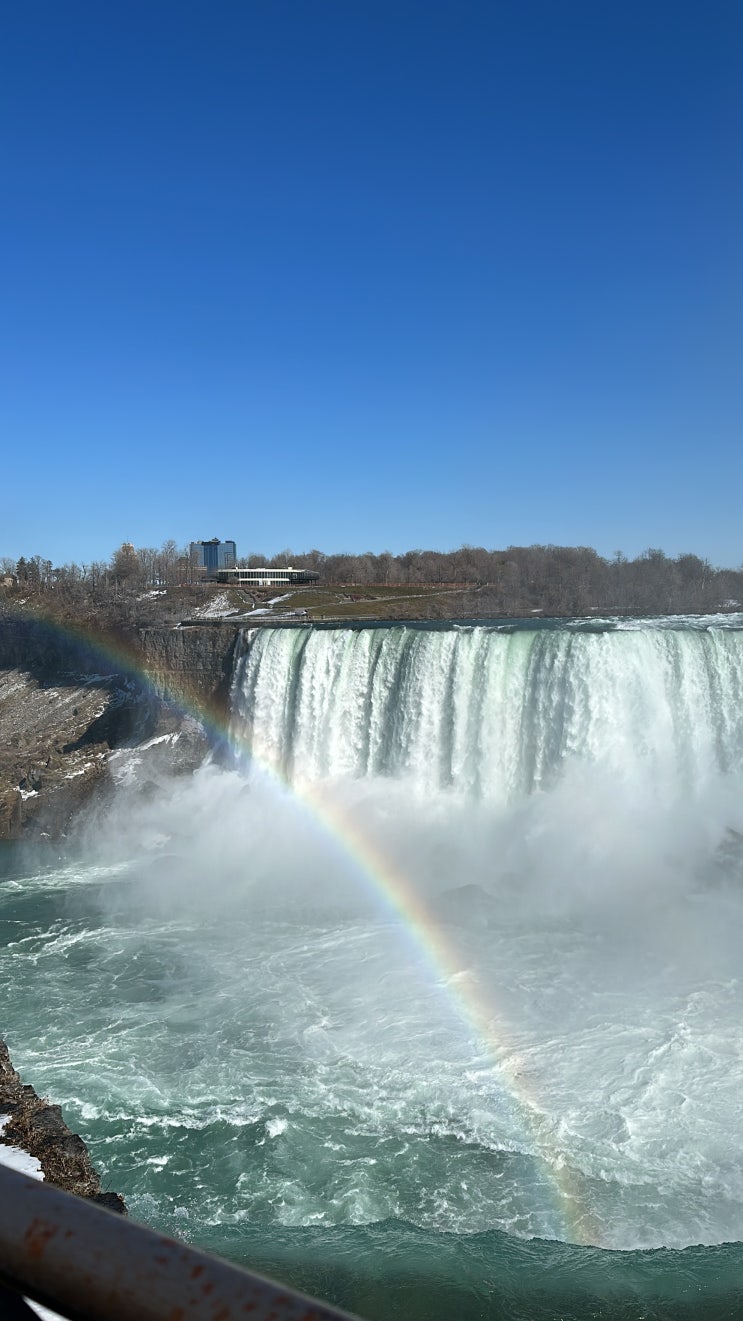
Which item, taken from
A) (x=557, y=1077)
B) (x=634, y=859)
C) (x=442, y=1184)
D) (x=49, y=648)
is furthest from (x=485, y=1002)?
(x=49, y=648)

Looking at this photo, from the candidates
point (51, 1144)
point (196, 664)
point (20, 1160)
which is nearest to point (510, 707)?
point (196, 664)

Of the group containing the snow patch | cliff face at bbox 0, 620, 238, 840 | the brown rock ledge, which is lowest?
the brown rock ledge

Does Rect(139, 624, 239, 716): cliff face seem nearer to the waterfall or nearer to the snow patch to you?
the waterfall

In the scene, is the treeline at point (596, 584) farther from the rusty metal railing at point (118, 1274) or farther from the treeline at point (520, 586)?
the rusty metal railing at point (118, 1274)

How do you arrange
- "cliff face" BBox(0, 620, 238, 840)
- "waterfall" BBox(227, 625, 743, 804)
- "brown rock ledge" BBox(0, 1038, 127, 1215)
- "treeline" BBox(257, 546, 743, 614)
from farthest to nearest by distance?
"treeline" BBox(257, 546, 743, 614) < "cliff face" BBox(0, 620, 238, 840) < "waterfall" BBox(227, 625, 743, 804) < "brown rock ledge" BBox(0, 1038, 127, 1215)

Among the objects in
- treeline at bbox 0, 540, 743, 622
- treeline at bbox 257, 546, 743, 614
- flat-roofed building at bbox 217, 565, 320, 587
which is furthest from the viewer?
flat-roofed building at bbox 217, 565, 320, 587

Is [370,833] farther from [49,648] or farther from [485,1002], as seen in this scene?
[49,648]

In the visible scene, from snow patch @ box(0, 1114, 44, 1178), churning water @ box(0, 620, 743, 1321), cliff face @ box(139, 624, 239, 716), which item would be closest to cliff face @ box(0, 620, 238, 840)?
cliff face @ box(139, 624, 239, 716)
